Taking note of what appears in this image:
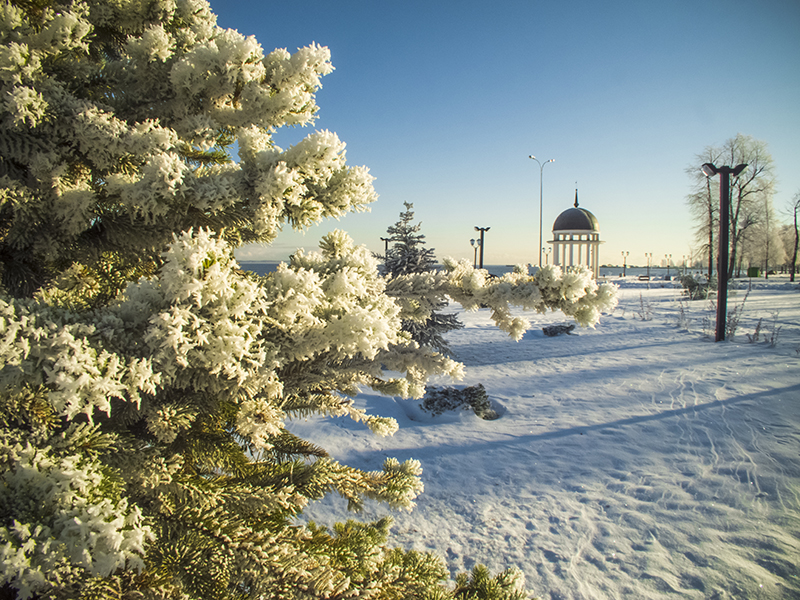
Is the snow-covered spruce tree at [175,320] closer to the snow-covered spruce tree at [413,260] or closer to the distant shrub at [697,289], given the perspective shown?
→ the snow-covered spruce tree at [413,260]

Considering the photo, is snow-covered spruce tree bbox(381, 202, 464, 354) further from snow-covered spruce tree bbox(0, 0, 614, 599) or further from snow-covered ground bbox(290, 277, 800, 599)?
snow-covered spruce tree bbox(0, 0, 614, 599)

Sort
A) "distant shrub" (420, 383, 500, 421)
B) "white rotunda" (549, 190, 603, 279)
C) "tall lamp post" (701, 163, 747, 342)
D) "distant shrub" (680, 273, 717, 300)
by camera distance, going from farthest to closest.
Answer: "white rotunda" (549, 190, 603, 279) < "distant shrub" (680, 273, 717, 300) < "tall lamp post" (701, 163, 747, 342) < "distant shrub" (420, 383, 500, 421)

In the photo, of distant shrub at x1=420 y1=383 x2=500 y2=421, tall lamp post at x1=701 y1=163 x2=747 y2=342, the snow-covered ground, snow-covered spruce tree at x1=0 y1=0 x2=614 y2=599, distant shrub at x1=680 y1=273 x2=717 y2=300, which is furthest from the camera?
distant shrub at x1=680 y1=273 x2=717 y2=300

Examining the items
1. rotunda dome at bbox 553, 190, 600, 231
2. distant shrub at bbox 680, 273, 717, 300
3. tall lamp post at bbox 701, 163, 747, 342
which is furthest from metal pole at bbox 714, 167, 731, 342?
rotunda dome at bbox 553, 190, 600, 231

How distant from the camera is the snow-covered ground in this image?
3.83m

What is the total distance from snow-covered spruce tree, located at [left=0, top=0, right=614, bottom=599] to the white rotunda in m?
30.8

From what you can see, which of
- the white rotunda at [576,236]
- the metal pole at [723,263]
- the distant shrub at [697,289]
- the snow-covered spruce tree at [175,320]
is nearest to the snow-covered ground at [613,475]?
the metal pole at [723,263]

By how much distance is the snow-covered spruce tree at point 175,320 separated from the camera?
3.26 ft

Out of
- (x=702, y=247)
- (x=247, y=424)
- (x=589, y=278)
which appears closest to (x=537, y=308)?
(x=589, y=278)

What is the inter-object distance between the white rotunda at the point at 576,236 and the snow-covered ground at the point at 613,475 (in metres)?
21.7

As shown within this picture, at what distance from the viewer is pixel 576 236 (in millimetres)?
32094

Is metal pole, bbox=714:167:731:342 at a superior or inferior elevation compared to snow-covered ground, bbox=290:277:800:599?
→ superior

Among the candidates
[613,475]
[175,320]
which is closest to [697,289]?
[613,475]

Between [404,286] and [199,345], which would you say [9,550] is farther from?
[404,286]
